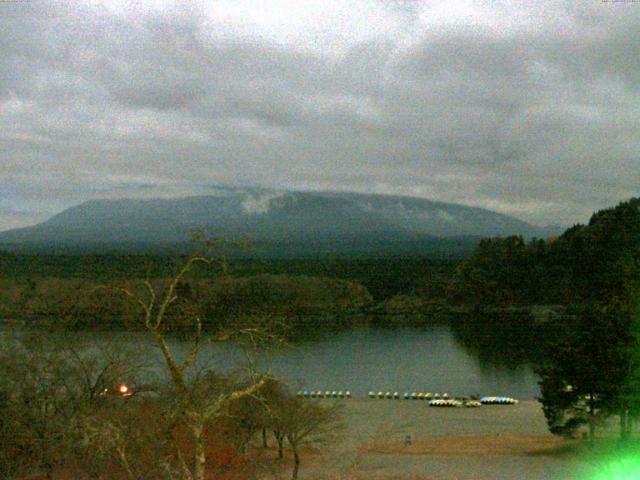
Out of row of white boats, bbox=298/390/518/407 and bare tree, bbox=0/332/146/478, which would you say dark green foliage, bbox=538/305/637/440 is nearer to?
bare tree, bbox=0/332/146/478

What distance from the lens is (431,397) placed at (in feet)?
111

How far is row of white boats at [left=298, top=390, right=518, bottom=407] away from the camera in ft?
102

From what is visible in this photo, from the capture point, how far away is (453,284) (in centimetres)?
6881

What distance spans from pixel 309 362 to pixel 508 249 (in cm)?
3130

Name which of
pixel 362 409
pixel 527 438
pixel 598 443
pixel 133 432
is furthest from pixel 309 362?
pixel 133 432

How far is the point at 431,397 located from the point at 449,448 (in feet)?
46.9

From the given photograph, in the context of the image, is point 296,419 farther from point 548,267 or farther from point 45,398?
point 548,267

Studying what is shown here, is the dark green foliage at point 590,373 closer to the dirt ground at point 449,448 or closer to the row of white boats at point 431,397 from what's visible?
the dirt ground at point 449,448

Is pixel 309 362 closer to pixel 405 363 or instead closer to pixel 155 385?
pixel 405 363

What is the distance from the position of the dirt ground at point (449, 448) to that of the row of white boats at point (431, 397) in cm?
101

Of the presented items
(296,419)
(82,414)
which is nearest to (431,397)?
(296,419)

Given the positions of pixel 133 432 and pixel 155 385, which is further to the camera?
pixel 155 385

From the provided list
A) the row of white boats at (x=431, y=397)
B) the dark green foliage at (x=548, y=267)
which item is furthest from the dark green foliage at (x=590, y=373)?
the dark green foliage at (x=548, y=267)

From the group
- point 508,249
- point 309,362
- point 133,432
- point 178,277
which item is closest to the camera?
point 178,277
